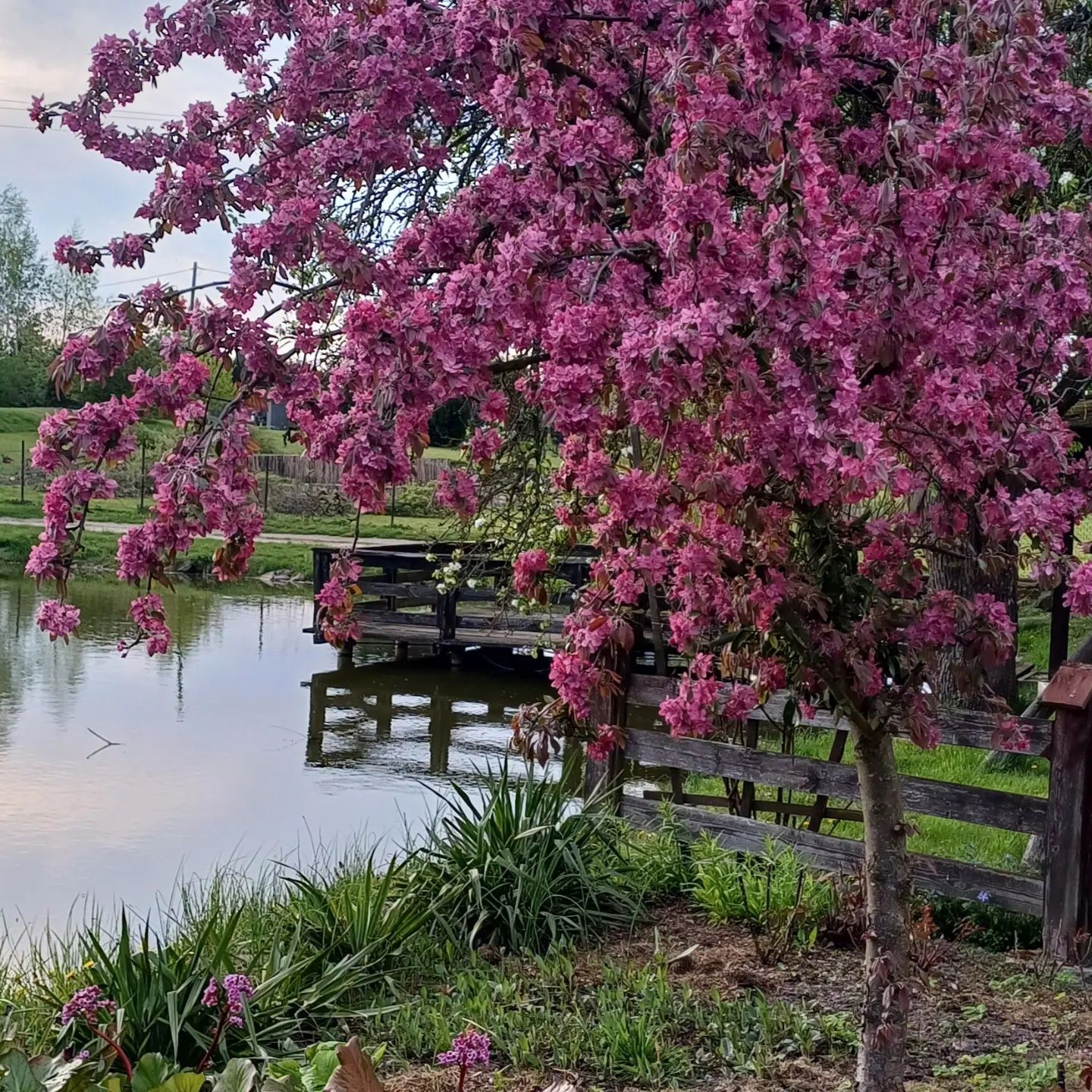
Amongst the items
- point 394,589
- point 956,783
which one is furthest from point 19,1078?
point 394,589

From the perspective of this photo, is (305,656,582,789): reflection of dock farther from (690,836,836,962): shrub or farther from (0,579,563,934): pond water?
(690,836,836,962): shrub

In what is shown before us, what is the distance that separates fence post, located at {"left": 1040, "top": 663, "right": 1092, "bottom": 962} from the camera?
177 inches

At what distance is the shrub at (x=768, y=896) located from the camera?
4.53 meters

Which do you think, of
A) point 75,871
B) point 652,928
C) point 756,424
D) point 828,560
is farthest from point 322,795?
point 756,424

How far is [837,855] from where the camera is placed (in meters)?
5.14

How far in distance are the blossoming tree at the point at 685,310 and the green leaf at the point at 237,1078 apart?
3.50 feet

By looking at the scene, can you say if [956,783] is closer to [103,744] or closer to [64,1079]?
[64,1079]

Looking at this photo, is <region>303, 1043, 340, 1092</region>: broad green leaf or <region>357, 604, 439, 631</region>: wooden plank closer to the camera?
<region>303, 1043, 340, 1092</region>: broad green leaf

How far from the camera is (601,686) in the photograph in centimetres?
404

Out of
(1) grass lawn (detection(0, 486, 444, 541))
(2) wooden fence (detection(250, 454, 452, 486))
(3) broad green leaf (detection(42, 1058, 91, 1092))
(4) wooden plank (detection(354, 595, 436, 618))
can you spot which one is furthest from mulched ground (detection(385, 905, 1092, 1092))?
(2) wooden fence (detection(250, 454, 452, 486))

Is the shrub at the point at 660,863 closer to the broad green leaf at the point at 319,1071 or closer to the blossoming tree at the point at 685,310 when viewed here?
the blossoming tree at the point at 685,310

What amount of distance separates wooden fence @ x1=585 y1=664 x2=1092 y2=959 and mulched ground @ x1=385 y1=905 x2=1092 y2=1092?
244 mm

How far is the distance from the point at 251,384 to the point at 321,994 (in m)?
2.06

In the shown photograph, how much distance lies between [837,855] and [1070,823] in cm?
97
